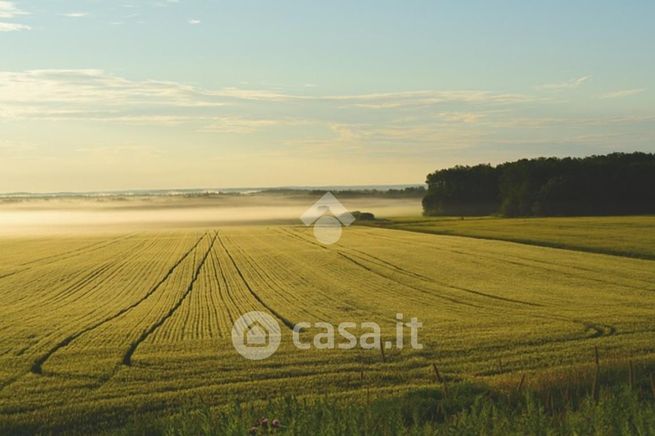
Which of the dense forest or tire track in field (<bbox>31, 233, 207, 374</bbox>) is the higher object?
the dense forest

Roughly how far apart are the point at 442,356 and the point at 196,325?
30.1ft

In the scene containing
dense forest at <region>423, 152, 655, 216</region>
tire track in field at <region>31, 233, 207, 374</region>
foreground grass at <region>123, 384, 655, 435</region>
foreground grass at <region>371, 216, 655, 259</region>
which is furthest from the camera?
dense forest at <region>423, 152, 655, 216</region>

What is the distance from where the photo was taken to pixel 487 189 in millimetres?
148375

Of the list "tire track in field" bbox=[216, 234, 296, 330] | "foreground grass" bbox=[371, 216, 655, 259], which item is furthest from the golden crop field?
"foreground grass" bbox=[371, 216, 655, 259]

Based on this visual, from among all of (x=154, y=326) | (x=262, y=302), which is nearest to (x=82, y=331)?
(x=154, y=326)

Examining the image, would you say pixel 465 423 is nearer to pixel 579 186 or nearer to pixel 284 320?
pixel 284 320

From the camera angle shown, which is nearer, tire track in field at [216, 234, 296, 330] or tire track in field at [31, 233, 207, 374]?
tire track in field at [31, 233, 207, 374]

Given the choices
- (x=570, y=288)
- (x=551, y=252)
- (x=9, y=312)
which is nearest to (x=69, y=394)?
(x=9, y=312)

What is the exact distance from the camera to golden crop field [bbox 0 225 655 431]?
1705 cm

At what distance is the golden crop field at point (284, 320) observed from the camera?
1705 cm

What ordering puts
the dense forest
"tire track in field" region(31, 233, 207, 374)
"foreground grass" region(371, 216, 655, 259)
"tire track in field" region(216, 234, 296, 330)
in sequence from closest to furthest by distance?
"tire track in field" region(31, 233, 207, 374) → "tire track in field" region(216, 234, 296, 330) → "foreground grass" region(371, 216, 655, 259) → the dense forest

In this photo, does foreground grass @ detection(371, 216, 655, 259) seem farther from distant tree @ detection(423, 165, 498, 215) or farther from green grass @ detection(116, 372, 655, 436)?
distant tree @ detection(423, 165, 498, 215)

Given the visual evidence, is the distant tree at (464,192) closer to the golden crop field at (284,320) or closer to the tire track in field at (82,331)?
the golden crop field at (284,320)

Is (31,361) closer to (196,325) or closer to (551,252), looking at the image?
(196,325)
